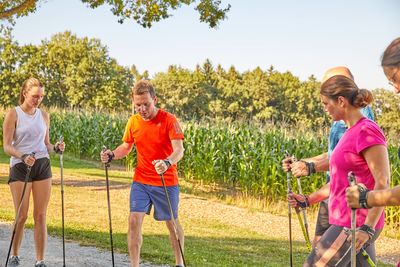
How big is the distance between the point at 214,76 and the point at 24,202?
310 ft

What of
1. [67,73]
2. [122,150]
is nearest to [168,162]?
[122,150]

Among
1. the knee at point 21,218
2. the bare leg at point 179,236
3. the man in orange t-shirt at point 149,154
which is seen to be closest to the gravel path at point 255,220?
the bare leg at point 179,236

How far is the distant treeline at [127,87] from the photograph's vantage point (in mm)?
65688

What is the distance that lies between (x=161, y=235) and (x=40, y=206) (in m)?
4.19

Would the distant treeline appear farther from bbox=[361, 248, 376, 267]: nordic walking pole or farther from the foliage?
bbox=[361, 248, 376, 267]: nordic walking pole

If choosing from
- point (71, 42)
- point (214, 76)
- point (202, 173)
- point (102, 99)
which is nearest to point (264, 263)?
point (202, 173)

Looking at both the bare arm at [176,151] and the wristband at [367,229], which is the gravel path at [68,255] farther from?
the wristband at [367,229]

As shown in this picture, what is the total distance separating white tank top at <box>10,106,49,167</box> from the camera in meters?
6.51

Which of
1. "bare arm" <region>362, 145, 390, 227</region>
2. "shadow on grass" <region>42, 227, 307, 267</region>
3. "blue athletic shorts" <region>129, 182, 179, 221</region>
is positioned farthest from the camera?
"shadow on grass" <region>42, 227, 307, 267</region>

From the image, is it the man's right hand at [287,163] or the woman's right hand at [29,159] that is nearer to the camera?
the man's right hand at [287,163]

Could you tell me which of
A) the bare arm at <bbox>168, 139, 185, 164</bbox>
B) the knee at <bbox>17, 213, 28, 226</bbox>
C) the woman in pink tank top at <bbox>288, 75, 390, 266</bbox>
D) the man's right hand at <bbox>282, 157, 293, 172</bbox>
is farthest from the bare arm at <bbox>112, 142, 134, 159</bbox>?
the woman in pink tank top at <bbox>288, 75, 390, 266</bbox>

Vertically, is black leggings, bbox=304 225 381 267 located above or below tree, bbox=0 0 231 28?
below

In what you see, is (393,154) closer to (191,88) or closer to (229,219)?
(229,219)

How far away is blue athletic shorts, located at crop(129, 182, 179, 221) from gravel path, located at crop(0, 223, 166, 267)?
160 cm
